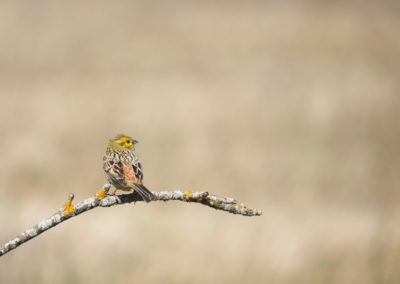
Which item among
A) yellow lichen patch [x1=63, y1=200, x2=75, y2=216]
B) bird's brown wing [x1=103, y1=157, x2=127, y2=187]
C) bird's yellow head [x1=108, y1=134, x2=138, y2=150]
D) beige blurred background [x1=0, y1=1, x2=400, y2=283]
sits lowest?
yellow lichen patch [x1=63, y1=200, x2=75, y2=216]

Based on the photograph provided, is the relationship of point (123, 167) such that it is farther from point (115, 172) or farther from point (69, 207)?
point (69, 207)

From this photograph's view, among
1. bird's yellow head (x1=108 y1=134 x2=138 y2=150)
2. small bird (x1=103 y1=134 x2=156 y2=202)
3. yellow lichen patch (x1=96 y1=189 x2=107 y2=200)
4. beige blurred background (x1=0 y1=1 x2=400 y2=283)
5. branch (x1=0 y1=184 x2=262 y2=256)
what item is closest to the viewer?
branch (x1=0 y1=184 x2=262 y2=256)

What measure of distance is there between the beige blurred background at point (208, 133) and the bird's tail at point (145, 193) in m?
2.28

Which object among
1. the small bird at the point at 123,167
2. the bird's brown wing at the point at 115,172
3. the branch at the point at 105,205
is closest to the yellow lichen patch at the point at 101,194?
the branch at the point at 105,205

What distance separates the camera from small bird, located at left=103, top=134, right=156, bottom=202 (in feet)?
18.3

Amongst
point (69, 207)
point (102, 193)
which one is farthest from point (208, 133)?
point (69, 207)

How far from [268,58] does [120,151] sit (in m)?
21.3

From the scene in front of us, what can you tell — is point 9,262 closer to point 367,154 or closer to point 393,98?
point 393,98

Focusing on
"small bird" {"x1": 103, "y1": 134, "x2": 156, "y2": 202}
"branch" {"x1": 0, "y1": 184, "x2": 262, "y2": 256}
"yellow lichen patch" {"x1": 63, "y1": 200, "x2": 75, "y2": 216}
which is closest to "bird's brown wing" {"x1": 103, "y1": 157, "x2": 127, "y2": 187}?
"small bird" {"x1": 103, "y1": 134, "x2": 156, "y2": 202}

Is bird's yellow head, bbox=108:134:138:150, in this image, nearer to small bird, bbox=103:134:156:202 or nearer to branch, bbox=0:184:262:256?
small bird, bbox=103:134:156:202

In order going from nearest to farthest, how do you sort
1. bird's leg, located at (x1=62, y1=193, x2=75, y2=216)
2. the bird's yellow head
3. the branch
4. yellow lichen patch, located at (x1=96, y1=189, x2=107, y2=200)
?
the branch → bird's leg, located at (x1=62, y1=193, x2=75, y2=216) → yellow lichen patch, located at (x1=96, y1=189, x2=107, y2=200) → the bird's yellow head

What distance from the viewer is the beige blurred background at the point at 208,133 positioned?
9.94m

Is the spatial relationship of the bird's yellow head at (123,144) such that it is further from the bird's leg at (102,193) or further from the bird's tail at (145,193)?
the bird's leg at (102,193)

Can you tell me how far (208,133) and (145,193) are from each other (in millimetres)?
14041
